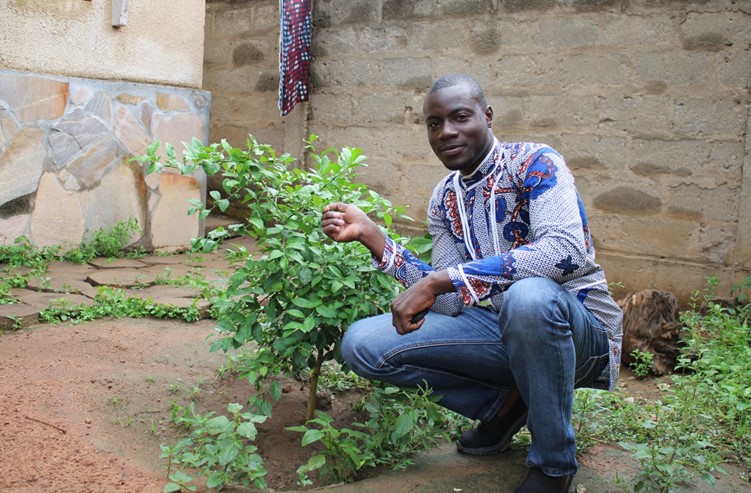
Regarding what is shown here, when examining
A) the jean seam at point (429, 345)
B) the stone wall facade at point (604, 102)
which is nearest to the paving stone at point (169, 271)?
the stone wall facade at point (604, 102)

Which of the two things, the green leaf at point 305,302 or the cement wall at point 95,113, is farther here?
the cement wall at point 95,113

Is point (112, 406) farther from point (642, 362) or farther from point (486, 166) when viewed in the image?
point (642, 362)

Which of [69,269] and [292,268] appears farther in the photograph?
[69,269]

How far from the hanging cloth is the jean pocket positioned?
172 inches

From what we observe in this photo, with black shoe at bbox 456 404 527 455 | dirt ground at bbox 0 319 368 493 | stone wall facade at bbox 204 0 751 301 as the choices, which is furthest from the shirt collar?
stone wall facade at bbox 204 0 751 301

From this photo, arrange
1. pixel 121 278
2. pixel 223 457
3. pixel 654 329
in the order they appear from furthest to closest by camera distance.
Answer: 1. pixel 121 278
2. pixel 654 329
3. pixel 223 457

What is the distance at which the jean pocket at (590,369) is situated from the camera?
2.33 metres

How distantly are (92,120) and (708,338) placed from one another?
4151mm

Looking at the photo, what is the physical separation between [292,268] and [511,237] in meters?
0.73

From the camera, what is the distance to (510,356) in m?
2.15

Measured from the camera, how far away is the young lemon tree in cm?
244

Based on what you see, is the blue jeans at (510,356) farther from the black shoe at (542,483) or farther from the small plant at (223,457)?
the small plant at (223,457)

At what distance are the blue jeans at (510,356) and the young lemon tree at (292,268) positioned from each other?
0.51 feet

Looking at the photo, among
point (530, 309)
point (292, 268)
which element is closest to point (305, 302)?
point (292, 268)
